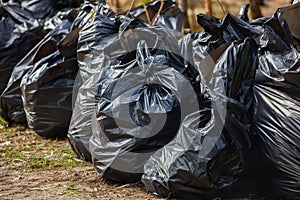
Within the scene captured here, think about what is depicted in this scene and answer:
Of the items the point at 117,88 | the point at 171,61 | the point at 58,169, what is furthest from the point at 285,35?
the point at 58,169

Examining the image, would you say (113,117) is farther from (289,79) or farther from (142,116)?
(289,79)

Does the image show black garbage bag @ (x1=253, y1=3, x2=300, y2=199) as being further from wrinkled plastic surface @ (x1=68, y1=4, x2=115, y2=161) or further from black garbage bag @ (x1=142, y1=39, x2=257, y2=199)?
wrinkled plastic surface @ (x1=68, y1=4, x2=115, y2=161)

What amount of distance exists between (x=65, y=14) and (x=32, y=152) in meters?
1.32

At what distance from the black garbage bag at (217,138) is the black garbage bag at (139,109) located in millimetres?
211

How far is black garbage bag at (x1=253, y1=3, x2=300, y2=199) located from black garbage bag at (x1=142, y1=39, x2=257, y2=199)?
10 cm

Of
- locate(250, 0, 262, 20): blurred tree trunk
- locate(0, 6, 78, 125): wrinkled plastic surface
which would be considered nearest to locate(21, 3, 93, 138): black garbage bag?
locate(0, 6, 78, 125): wrinkled plastic surface

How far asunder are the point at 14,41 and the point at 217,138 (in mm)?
2837

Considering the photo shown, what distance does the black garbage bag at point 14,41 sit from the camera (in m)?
5.18

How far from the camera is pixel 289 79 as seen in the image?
2904mm

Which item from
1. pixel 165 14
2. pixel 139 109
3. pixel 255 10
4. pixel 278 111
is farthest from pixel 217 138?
pixel 255 10

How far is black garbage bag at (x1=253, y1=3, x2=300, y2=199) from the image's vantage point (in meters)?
2.90

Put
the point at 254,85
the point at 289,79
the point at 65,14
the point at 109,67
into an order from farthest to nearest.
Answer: the point at 65,14 < the point at 109,67 < the point at 254,85 < the point at 289,79

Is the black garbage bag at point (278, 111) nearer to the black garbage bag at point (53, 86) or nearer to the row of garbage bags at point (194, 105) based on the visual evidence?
the row of garbage bags at point (194, 105)

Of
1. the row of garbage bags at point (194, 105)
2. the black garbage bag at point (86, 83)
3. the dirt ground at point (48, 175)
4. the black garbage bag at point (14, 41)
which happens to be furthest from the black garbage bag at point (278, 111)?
the black garbage bag at point (14, 41)
